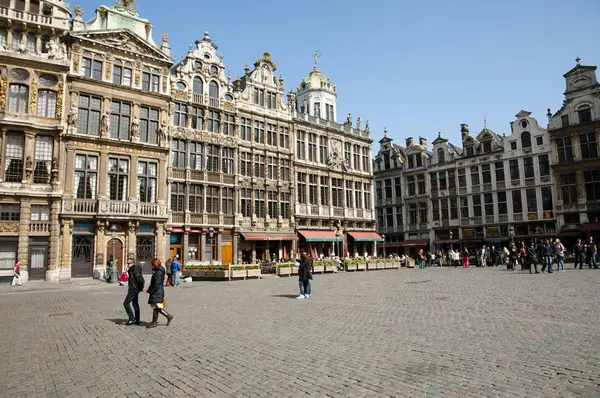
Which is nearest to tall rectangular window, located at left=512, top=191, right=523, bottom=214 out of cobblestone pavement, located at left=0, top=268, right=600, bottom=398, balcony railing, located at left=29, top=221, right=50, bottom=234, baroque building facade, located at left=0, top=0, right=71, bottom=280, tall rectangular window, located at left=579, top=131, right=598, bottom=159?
tall rectangular window, located at left=579, top=131, right=598, bottom=159

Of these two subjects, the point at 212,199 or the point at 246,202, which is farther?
the point at 246,202

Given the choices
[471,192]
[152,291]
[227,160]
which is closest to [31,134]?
[227,160]

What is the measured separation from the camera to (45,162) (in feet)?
95.5

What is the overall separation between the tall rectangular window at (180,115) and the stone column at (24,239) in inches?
501

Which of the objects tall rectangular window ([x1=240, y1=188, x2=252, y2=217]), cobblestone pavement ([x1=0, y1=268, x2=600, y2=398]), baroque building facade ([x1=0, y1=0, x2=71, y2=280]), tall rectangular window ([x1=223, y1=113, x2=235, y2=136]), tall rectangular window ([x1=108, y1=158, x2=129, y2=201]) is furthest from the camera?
tall rectangular window ([x1=240, y1=188, x2=252, y2=217])

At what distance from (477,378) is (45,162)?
3096 centimetres

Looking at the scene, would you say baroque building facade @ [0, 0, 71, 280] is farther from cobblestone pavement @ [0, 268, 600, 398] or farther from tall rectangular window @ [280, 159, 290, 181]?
tall rectangular window @ [280, 159, 290, 181]

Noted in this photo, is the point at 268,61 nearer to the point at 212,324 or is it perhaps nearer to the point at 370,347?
the point at 212,324

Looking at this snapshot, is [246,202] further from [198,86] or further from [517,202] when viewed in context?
[517,202]

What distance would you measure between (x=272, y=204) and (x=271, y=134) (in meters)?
7.07

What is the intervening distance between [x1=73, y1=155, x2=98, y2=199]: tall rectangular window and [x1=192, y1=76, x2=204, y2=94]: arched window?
10.8m

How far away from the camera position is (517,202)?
48656 mm

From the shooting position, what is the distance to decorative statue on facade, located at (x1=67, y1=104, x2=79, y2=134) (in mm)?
30172

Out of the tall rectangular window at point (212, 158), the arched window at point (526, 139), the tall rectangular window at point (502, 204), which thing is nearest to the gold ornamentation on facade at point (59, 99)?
the tall rectangular window at point (212, 158)
